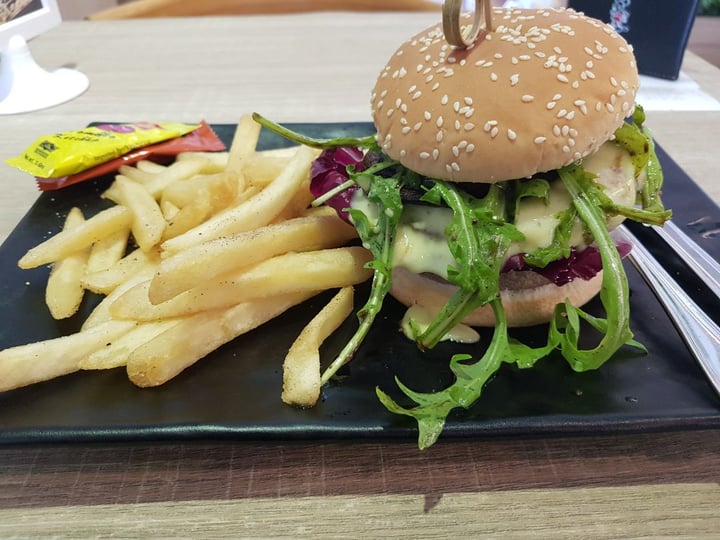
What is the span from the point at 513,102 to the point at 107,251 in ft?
4.76

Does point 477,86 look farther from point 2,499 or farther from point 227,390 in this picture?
point 2,499

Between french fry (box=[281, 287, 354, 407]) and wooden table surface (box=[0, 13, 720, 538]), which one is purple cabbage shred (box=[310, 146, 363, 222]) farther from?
wooden table surface (box=[0, 13, 720, 538])

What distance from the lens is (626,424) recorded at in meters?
1.43

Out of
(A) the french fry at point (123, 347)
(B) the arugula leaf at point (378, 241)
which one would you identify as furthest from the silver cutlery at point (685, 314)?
(A) the french fry at point (123, 347)

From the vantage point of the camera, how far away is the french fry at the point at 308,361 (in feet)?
4.93

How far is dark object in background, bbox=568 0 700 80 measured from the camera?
3293mm

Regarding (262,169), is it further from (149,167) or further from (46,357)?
(46,357)

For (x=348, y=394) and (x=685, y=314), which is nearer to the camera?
(x=348, y=394)

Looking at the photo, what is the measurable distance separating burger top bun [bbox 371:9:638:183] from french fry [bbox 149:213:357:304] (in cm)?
35

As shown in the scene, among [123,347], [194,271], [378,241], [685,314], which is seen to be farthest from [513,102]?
[123,347]

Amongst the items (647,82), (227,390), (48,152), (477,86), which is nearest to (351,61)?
(647,82)

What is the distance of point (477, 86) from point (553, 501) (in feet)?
3.58

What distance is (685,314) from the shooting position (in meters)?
1.73

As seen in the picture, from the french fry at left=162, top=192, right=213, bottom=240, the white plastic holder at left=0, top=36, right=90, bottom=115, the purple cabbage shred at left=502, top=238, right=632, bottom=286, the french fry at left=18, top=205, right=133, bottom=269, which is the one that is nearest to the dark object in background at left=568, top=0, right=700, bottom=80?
the purple cabbage shred at left=502, top=238, right=632, bottom=286
